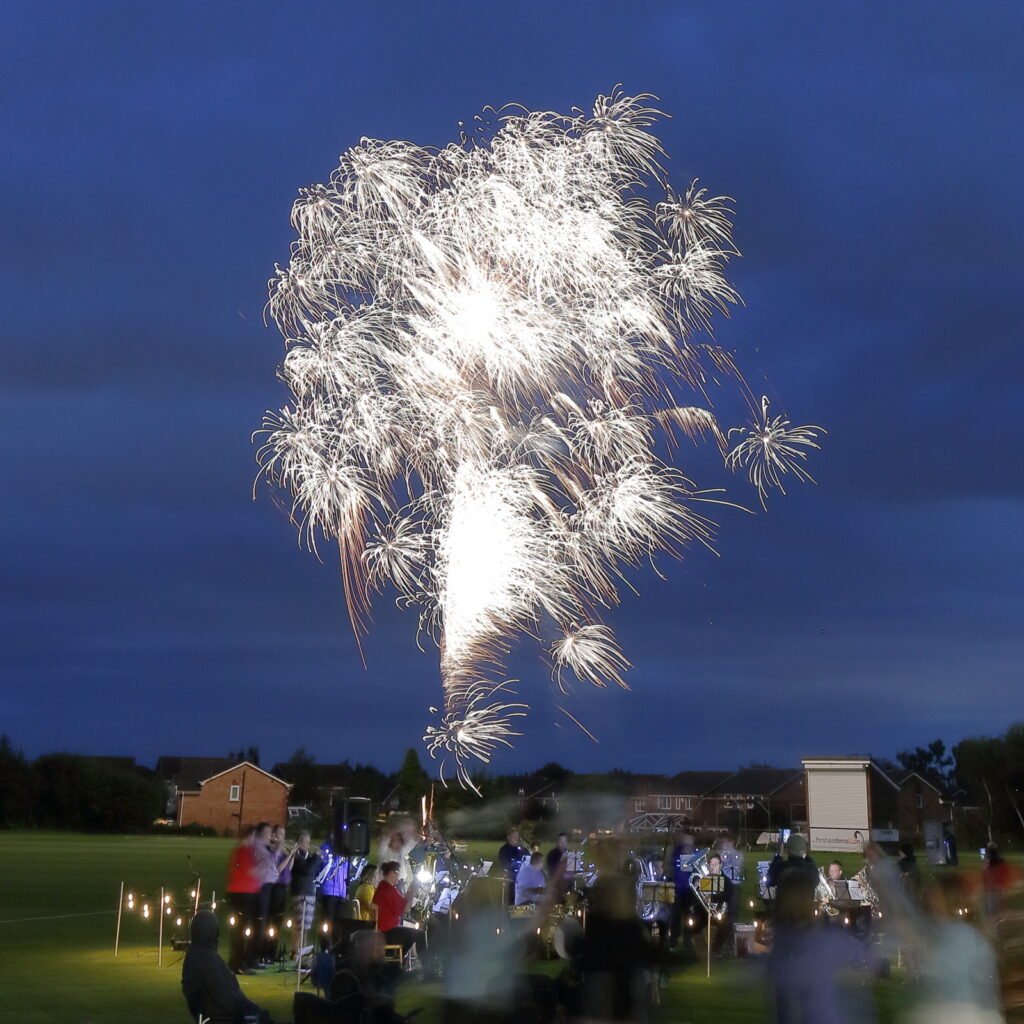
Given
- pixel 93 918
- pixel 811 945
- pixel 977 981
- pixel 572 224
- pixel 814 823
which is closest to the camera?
pixel 977 981

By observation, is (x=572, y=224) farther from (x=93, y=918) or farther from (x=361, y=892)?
(x=93, y=918)

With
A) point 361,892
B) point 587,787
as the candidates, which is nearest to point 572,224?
point 361,892

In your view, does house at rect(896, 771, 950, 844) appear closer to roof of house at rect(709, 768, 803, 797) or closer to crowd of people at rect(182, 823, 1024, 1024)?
roof of house at rect(709, 768, 803, 797)

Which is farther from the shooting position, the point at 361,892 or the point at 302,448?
the point at 302,448

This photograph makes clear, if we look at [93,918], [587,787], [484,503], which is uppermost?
[484,503]

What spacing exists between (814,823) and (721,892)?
96.5 feet

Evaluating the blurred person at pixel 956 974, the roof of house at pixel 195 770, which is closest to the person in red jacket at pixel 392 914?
the blurred person at pixel 956 974

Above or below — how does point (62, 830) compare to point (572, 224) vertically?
below

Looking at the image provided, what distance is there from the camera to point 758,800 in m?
70.8

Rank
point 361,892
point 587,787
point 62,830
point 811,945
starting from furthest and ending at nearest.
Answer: point 62,830 → point 361,892 → point 587,787 → point 811,945

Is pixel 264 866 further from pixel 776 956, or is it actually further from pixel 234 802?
pixel 234 802

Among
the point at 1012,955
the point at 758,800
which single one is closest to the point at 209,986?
the point at 1012,955

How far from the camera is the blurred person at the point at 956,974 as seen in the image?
5.50 metres

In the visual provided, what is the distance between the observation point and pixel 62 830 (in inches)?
3216
